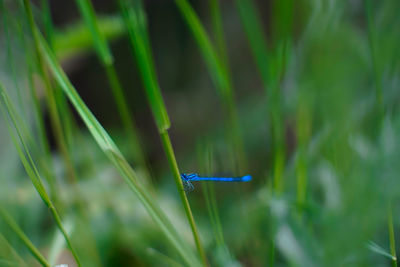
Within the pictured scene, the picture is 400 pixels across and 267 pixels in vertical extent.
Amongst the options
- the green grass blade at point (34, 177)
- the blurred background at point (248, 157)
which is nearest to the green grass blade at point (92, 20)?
the blurred background at point (248, 157)

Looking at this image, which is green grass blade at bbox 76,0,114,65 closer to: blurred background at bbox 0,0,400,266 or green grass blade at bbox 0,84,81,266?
blurred background at bbox 0,0,400,266

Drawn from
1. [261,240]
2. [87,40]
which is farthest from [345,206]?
[87,40]

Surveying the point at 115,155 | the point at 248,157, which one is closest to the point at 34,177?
the point at 115,155

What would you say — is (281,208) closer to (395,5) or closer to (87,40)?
(395,5)

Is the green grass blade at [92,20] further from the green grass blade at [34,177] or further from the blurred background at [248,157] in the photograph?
the green grass blade at [34,177]

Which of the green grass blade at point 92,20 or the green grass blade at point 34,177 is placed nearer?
the green grass blade at point 34,177

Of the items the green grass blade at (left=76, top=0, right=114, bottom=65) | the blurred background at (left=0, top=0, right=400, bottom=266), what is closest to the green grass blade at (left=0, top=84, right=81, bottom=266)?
the blurred background at (left=0, top=0, right=400, bottom=266)

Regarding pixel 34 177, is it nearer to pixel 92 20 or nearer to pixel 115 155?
pixel 115 155

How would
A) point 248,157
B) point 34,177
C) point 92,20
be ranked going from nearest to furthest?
point 34,177, point 92,20, point 248,157
